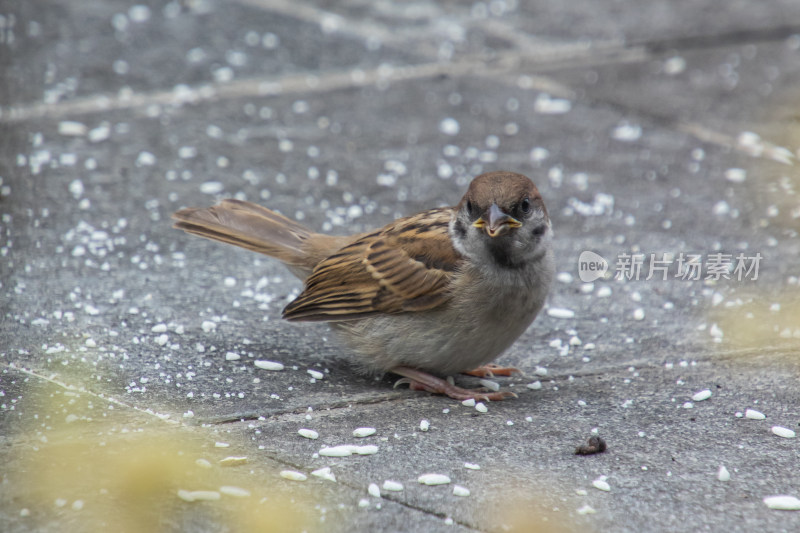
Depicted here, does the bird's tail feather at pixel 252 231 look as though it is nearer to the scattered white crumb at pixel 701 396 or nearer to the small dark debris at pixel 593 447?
the small dark debris at pixel 593 447

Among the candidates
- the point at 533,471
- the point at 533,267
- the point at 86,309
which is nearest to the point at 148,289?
the point at 86,309

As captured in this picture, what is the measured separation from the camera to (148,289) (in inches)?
194

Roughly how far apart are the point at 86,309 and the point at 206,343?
60cm

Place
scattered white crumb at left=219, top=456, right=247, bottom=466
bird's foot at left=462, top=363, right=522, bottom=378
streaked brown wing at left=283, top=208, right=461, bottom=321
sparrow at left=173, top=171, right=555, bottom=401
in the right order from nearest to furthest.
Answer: scattered white crumb at left=219, top=456, right=247, bottom=466 < sparrow at left=173, top=171, right=555, bottom=401 < streaked brown wing at left=283, top=208, right=461, bottom=321 < bird's foot at left=462, top=363, right=522, bottom=378

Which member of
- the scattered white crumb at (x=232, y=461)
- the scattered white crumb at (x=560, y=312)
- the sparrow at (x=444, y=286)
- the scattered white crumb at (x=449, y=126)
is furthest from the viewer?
the scattered white crumb at (x=449, y=126)

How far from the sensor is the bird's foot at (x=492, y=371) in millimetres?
4449

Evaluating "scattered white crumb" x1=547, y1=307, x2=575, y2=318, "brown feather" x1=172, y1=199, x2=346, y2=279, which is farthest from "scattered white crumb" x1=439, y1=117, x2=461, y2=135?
"brown feather" x1=172, y1=199, x2=346, y2=279

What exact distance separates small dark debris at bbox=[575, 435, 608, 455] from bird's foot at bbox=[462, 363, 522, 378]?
0.83 meters

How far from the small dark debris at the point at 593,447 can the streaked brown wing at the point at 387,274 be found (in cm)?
80

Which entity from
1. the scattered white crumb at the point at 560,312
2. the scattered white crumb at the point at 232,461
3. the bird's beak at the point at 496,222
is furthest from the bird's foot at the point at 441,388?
the scattered white crumb at the point at 232,461

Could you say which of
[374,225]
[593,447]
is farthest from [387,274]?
[374,225]

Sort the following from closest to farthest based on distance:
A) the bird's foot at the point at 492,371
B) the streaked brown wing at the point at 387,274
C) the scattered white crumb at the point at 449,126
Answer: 1. the streaked brown wing at the point at 387,274
2. the bird's foot at the point at 492,371
3. the scattered white crumb at the point at 449,126

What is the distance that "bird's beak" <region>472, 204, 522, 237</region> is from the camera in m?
3.86

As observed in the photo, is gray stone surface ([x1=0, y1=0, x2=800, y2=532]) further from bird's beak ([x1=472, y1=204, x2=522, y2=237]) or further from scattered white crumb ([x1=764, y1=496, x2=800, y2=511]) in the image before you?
bird's beak ([x1=472, y1=204, x2=522, y2=237])
